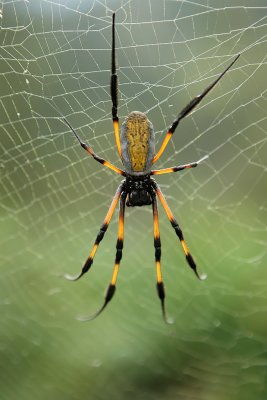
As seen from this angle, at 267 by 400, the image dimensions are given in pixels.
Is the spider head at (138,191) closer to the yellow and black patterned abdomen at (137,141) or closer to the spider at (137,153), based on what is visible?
the spider at (137,153)

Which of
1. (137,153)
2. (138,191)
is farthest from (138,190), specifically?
(137,153)

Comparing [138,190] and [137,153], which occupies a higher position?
[137,153]

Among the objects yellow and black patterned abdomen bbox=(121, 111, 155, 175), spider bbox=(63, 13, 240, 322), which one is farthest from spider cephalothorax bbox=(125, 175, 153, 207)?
yellow and black patterned abdomen bbox=(121, 111, 155, 175)

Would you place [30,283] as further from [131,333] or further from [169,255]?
[169,255]

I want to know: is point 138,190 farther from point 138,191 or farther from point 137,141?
point 137,141

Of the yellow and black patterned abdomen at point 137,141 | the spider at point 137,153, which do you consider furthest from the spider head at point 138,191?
the yellow and black patterned abdomen at point 137,141

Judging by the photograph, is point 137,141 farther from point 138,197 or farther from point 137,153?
point 138,197

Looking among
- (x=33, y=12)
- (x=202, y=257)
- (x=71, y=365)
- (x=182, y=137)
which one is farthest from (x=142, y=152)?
(x=182, y=137)

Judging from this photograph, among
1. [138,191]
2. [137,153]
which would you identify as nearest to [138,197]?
[138,191]

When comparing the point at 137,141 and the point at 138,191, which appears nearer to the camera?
the point at 137,141
